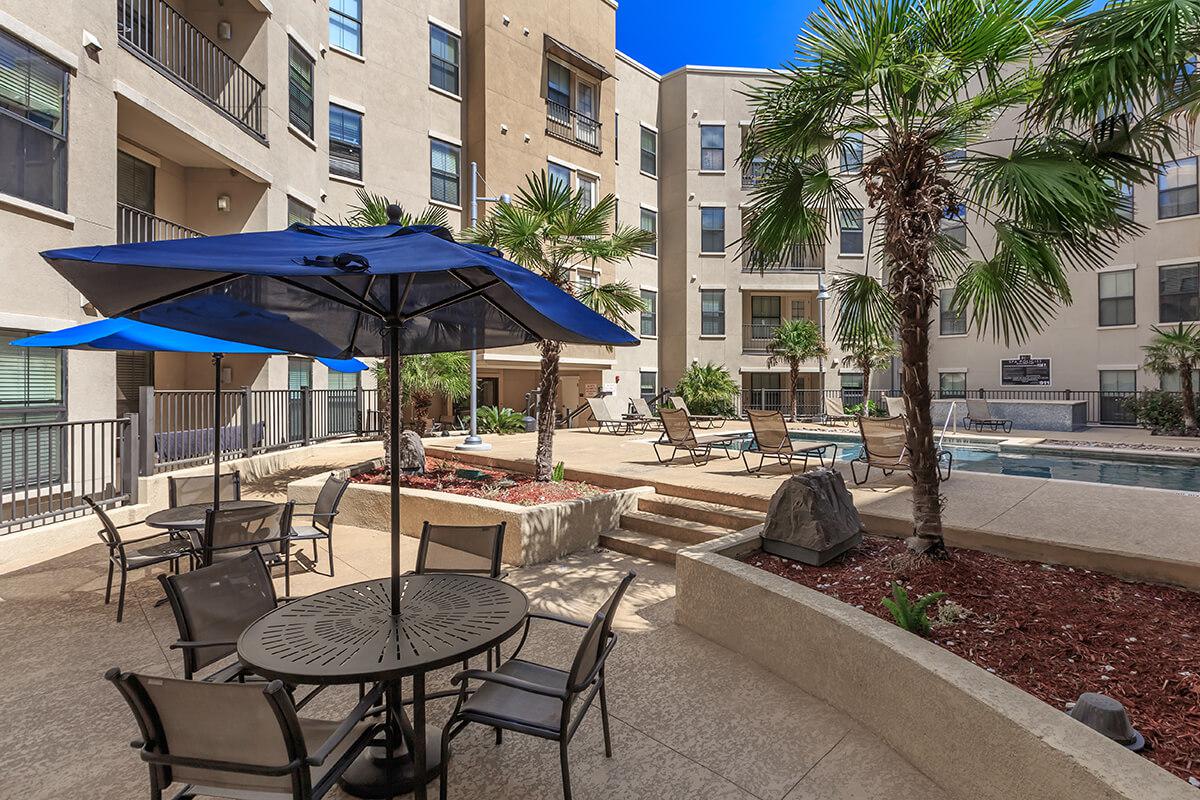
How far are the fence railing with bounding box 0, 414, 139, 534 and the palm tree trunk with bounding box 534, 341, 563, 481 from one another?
565cm

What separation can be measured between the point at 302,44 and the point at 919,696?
58.1 feet

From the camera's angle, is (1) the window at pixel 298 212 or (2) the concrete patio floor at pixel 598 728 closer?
(2) the concrete patio floor at pixel 598 728

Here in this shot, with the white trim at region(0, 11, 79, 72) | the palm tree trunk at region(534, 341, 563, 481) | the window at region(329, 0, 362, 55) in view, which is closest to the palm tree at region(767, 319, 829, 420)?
the palm tree trunk at region(534, 341, 563, 481)

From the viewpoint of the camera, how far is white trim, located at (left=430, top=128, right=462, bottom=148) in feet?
64.8

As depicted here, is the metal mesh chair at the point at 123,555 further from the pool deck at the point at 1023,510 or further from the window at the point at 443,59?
the window at the point at 443,59

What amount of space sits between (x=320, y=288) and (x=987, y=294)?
5.52 meters

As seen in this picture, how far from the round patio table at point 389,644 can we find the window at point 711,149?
28.2m

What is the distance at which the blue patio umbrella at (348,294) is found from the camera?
2.41 m

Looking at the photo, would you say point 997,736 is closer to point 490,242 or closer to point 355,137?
point 490,242

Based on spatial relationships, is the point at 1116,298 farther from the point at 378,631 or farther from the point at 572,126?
the point at 378,631

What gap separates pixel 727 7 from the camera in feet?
81.9

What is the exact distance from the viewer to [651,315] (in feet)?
92.3

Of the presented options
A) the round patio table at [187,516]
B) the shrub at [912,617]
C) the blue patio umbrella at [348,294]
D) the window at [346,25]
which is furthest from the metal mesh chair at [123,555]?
the window at [346,25]

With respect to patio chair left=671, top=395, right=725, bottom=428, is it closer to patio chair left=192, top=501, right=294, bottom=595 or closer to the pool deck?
the pool deck
